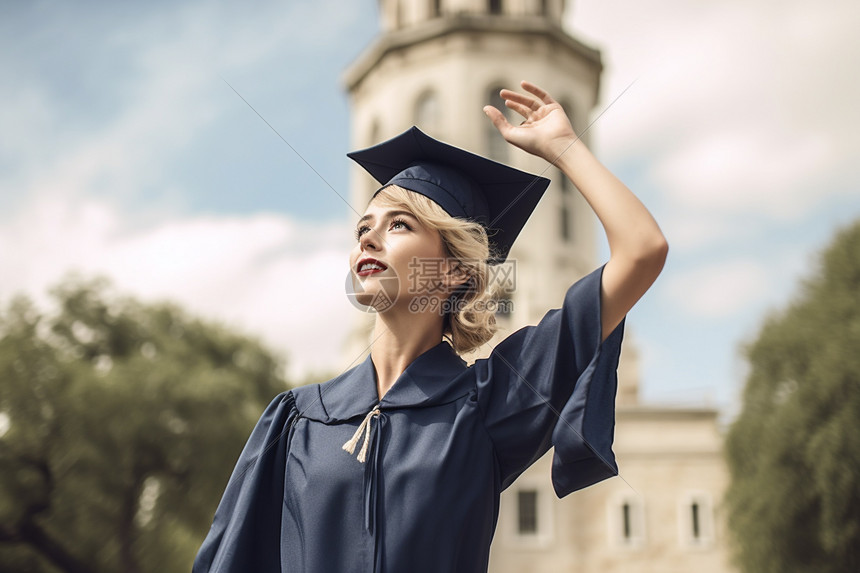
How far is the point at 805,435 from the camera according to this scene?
57.8 ft

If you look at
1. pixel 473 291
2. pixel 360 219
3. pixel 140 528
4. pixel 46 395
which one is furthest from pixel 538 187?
pixel 140 528

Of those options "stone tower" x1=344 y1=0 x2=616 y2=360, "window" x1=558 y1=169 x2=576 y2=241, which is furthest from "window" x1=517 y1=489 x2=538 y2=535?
"window" x1=558 y1=169 x2=576 y2=241

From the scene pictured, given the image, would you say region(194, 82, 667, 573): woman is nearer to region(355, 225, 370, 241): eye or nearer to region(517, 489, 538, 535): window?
region(355, 225, 370, 241): eye

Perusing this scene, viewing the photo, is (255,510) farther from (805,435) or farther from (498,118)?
(805,435)

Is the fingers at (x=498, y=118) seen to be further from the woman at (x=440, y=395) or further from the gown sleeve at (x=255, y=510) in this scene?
the gown sleeve at (x=255, y=510)

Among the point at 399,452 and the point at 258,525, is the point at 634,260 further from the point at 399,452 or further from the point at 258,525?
the point at 258,525

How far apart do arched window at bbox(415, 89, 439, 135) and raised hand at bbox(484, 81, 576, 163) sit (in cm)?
2913

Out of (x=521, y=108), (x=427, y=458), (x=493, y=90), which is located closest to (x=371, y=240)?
(x=521, y=108)

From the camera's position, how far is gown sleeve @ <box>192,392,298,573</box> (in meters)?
2.62

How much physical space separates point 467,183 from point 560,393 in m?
0.86

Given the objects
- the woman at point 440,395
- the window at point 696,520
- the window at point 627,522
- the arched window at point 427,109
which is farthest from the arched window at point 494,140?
the woman at point 440,395

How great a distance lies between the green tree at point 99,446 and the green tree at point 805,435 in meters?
13.1

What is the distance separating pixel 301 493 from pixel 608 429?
3.13 ft

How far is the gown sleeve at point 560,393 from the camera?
7.61 feet
